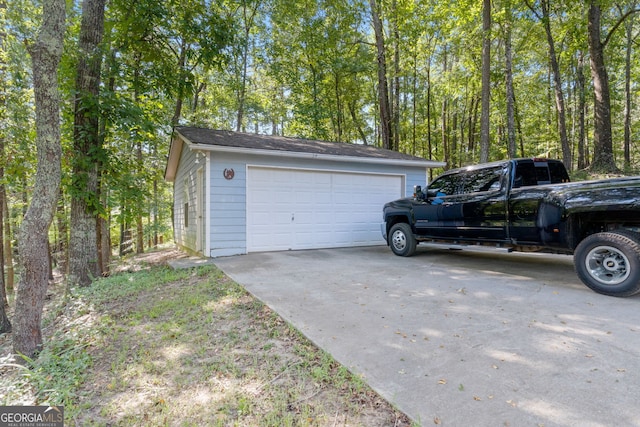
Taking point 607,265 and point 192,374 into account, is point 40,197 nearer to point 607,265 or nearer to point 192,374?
point 192,374

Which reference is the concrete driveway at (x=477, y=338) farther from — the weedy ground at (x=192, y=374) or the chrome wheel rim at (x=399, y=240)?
the chrome wheel rim at (x=399, y=240)

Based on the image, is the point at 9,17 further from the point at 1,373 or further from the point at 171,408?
the point at 171,408

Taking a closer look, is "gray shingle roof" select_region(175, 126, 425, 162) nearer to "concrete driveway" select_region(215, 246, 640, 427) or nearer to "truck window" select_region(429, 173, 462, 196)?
"truck window" select_region(429, 173, 462, 196)

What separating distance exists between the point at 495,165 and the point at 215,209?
5647 mm

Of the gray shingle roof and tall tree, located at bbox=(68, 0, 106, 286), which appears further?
the gray shingle roof

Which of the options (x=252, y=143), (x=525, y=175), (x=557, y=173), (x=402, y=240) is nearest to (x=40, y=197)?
(x=252, y=143)

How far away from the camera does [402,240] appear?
6.88 m

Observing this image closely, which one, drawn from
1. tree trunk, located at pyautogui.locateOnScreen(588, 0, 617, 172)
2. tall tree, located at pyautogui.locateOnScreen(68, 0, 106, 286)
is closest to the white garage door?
tall tree, located at pyautogui.locateOnScreen(68, 0, 106, 286)

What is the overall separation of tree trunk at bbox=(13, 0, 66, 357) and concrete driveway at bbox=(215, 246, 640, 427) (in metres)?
2.34

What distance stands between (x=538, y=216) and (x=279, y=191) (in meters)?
5.45

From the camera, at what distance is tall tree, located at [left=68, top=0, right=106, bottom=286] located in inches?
229

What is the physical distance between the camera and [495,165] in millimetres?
5223

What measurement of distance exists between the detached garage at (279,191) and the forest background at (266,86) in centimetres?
133

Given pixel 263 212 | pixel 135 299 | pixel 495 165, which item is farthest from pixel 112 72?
pixel 495 165
